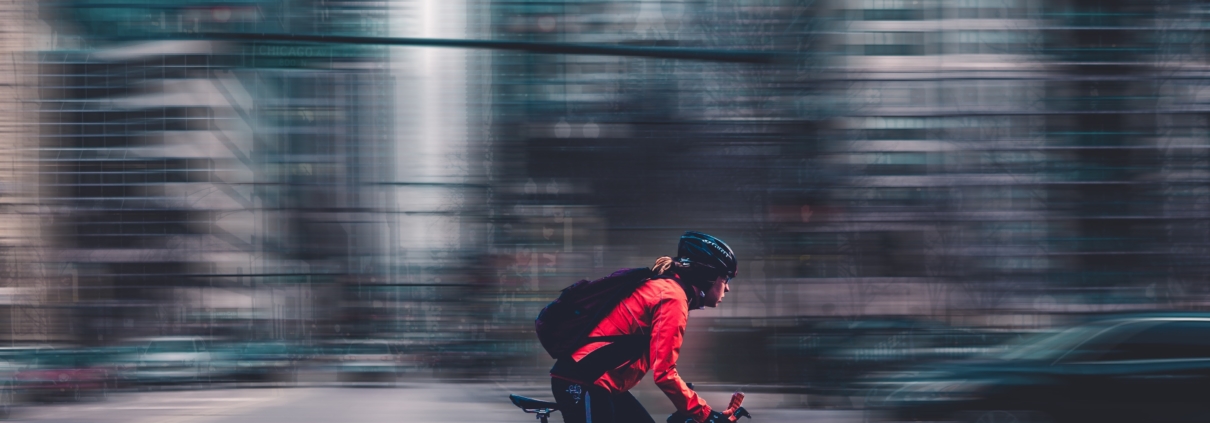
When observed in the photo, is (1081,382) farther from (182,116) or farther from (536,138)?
(182,116)

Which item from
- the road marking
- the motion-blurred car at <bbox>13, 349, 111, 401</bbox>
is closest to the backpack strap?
the road marking

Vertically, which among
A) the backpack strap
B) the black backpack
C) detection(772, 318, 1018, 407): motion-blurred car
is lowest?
detection(772, 318, 1018, 407): motion-blurred car

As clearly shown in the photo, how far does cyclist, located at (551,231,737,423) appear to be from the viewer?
11.7 feet

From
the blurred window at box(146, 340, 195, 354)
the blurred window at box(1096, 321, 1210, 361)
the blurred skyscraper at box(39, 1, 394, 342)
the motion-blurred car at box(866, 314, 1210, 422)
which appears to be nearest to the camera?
the motion-blurred car at box(866, 314, 1210, 422)

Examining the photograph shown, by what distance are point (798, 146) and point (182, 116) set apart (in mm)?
10555

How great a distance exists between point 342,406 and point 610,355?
9.72 metres

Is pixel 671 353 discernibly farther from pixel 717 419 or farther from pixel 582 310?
pixel 582 310

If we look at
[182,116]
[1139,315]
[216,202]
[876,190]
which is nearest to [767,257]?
[876,190]

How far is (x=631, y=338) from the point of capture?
3.60 metres

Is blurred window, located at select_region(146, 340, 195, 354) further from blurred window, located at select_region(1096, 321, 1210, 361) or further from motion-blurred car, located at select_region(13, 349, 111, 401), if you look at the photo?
blurred window, located at select_region(1096, 321, 1210, 361)

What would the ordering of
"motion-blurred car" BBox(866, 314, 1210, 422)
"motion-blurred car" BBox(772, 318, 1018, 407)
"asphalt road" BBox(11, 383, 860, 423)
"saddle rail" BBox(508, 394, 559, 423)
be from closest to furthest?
1. "saddle rail" BBox(508, 394, 559, 423)
2. "motion-blurred car" BBox(866, 314, 1210, 422)
3. "asphalt road" BBox(11, 383, 860, 423)
4. "motion-blurred car" BBox(772, 318, 1018, 407)

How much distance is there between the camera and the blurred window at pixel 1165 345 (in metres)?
7.00

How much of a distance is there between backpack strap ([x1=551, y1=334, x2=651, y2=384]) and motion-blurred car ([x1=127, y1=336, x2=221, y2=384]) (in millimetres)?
12673

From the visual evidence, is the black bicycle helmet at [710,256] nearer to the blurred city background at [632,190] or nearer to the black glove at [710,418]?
the black glove at [710,418]
